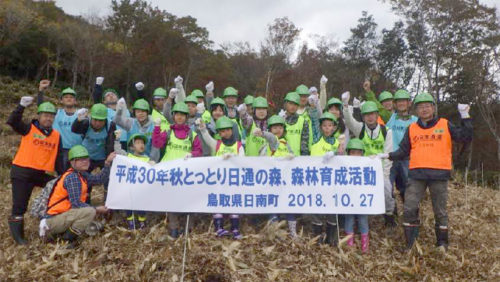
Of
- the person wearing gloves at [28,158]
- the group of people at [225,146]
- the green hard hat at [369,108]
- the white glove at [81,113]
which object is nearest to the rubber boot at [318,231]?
the group of people at [225,146]

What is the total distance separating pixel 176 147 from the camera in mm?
6402

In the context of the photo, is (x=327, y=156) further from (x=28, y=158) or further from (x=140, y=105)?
(x=28, y=158)

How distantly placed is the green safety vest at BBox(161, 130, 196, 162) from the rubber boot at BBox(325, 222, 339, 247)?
2.65m

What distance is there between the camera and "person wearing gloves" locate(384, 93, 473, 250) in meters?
5.64

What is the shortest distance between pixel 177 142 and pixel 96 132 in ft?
5.45

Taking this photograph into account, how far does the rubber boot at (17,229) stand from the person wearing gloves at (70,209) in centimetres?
62

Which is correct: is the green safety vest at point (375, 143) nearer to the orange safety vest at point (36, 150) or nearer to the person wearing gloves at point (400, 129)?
the person wearing gloves at point (400, 129)

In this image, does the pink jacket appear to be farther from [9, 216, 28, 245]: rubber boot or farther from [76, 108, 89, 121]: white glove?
[9, 216, 28, 245]: rubber boot

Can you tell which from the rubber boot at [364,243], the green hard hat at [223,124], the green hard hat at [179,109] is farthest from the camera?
the green hard hat at [179,109]

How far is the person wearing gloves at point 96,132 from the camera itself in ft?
22.1

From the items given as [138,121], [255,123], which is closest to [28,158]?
[138,121]

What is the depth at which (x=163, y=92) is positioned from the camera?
8305mm

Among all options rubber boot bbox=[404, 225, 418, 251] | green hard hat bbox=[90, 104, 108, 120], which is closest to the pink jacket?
green hard hat bbox=[90, 104, 108, 120]

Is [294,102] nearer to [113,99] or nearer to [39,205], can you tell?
[113,99]
